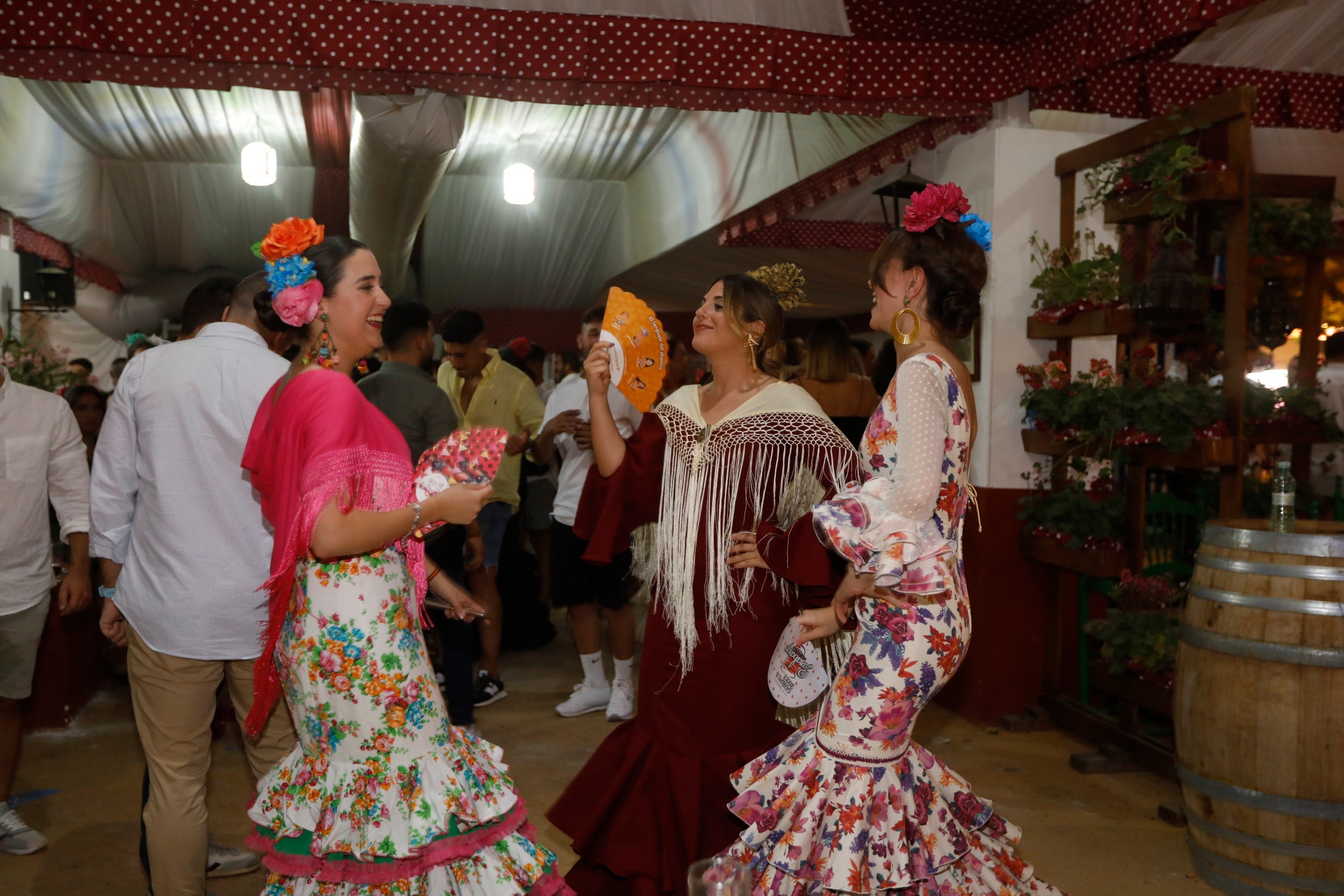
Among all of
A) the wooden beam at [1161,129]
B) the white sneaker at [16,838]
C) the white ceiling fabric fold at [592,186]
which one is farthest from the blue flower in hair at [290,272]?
the white ceiling fabric fold at [592,186]

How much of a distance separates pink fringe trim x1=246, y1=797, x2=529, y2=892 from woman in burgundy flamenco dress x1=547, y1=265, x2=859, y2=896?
0.58 metres

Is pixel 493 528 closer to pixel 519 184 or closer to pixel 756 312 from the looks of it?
pixel 756 312

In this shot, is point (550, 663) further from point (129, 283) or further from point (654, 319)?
point (129, 283)

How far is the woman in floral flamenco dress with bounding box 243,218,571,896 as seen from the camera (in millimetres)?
1979

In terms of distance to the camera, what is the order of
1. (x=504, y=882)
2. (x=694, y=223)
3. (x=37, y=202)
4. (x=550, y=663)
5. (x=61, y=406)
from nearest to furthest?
(x=504, y=882)
(x=61, y=406)
(x=550, y=663)
(x=694, y=223)
(x=37, y=202)

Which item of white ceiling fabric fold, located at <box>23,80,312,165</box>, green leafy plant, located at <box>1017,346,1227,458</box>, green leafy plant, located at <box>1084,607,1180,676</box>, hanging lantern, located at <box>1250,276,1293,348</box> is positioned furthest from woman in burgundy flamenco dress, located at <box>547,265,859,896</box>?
white ceiling fabric fold, located at <box>23,80,312,165</box>

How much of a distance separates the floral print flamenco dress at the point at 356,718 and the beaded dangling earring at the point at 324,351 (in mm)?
64

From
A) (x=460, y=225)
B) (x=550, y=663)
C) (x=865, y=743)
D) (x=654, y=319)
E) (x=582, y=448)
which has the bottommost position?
(x=550, y=663)

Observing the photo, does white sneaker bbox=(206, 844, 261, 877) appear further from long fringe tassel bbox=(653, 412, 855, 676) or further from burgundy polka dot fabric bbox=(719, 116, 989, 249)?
burgundy polka dot fabric bbox=(719, 116, 989, 249)

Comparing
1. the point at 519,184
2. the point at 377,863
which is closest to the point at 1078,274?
the point at 377,863

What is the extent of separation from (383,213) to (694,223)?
247 centimetres

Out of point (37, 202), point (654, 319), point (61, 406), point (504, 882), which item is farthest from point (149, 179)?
point (504, 882)

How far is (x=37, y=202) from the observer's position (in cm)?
935

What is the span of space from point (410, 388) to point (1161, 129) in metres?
2.83
